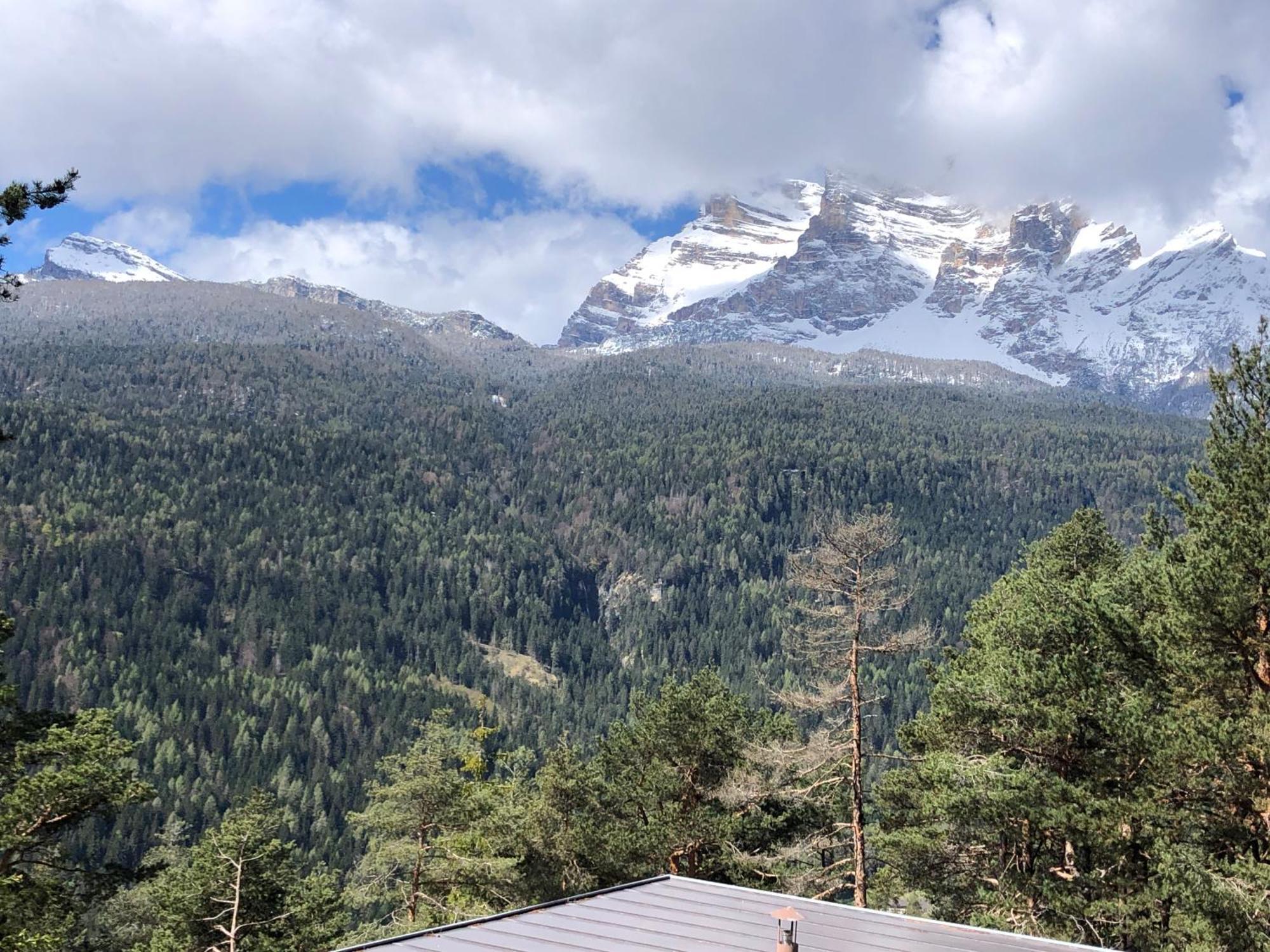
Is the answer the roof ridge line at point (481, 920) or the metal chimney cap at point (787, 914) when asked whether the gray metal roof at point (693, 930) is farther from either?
the metal chimney cap at point (787, 914)

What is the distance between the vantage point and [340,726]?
518ft

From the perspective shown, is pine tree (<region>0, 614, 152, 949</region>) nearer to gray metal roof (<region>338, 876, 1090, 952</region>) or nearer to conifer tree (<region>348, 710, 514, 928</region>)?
gray metal roof (<region>338, 876, 1090, 952</region>)

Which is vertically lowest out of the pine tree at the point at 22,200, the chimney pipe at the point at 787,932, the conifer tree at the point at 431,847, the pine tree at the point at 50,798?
the conifer tree at the point at 431,847

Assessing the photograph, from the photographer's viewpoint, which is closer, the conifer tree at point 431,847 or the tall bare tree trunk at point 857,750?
the tall bare tree trunk at point 857,750

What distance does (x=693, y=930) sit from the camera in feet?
41.3

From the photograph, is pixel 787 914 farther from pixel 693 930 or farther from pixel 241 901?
pixel 241 901

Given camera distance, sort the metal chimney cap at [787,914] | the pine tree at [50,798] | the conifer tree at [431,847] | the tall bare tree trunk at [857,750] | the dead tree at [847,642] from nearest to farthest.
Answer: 1. the metal chimney cap at [787,914]
2. the pine tree at [50,798]
3. the dead tree at [847,642]
4. the tall bare tree trunk at [857,750]
5. the conifer tree at [431,847]

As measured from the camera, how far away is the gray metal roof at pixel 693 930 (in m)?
12.1

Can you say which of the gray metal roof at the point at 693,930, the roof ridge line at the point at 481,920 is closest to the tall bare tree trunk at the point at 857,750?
the gray metal roof at the point at 693,930

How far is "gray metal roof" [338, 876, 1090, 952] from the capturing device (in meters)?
12.1

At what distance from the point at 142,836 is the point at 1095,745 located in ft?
392

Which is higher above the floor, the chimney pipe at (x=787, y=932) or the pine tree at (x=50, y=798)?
the chimney pipe at (x=787, y=932)

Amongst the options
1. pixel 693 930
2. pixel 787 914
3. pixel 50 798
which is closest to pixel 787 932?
pixel 787 914

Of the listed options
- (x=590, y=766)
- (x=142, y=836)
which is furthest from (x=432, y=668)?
(x=590, y=766)
